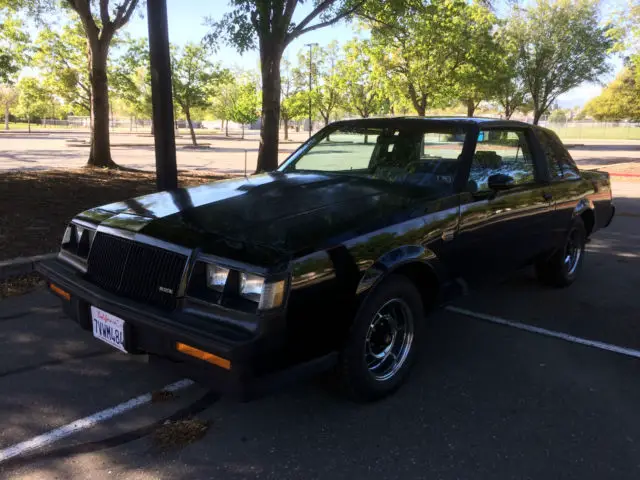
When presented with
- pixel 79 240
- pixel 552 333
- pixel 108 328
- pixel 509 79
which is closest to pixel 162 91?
pixel 79 240

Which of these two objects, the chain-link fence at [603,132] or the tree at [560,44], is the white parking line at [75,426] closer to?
the tree at [560,44]

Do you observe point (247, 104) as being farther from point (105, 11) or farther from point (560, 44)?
point (105, 11)

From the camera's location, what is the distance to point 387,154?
13.7 ft

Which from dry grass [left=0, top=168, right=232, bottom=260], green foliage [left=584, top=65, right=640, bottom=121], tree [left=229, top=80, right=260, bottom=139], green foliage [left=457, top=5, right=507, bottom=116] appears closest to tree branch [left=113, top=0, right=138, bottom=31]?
dry grass [left=0, top=168, right=232, bottom=260]

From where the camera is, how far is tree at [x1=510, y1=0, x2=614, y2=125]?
33.5 m

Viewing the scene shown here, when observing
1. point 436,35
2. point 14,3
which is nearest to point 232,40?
point 14,3

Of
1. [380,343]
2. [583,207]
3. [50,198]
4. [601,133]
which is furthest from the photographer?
[601,133]

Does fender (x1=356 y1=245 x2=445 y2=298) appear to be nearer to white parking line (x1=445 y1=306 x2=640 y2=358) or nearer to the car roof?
the car roof

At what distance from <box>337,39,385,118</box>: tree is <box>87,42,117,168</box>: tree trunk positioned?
1537cm

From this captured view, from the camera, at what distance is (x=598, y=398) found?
3.22 meters

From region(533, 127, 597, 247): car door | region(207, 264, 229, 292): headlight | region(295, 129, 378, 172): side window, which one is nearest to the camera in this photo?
region(207, 264, 229, 292): headlight

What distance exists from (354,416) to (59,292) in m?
1.94

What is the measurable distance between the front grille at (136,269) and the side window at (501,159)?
216 cm

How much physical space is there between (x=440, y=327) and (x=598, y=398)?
4.39 ft
